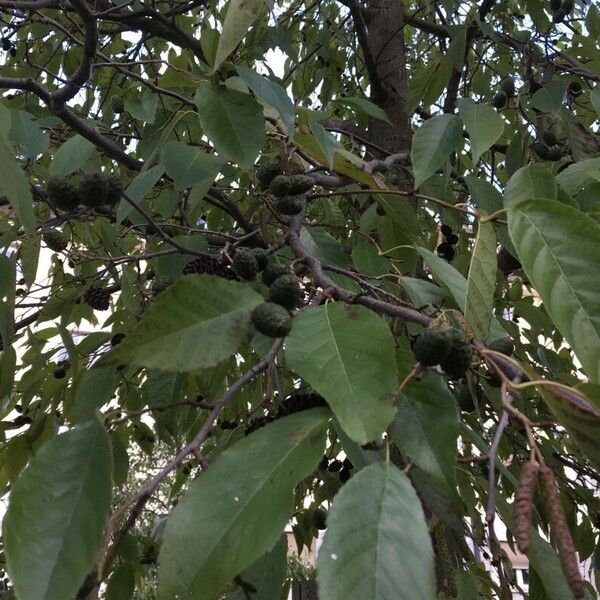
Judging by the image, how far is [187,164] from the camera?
1306 millimetres

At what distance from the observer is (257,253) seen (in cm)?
100

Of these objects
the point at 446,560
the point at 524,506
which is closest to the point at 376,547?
the point at 524,506

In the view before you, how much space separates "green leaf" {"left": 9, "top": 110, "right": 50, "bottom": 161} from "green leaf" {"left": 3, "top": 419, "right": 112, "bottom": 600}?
103 centimetres

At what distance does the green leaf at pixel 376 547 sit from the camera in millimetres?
513

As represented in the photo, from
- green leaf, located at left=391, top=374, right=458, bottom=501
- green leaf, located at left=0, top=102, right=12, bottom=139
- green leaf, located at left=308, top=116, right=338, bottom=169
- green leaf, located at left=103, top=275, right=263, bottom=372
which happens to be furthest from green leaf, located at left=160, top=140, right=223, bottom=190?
green leaf, located at left=391, top=374, right=458, bottom=501

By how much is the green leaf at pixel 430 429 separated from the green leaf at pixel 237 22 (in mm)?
640

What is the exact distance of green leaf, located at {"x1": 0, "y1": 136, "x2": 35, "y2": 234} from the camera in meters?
0.72

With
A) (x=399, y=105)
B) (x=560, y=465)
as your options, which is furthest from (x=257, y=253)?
(x=399, y=105)

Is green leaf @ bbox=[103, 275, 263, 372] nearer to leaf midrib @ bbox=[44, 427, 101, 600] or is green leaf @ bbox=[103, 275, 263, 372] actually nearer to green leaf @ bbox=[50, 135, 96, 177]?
leaf midrib @ bbox=[44, 427, 101, 600]

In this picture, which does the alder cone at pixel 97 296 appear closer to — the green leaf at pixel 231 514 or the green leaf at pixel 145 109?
the green leaf at pixel 145 109

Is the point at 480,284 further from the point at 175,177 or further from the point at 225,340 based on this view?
the point at 175,177

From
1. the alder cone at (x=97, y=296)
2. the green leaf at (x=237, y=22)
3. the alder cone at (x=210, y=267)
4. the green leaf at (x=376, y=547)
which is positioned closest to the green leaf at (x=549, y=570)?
the green leaf at (x=376, y=547)

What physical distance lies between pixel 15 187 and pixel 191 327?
0.26m

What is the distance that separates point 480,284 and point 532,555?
32cm
